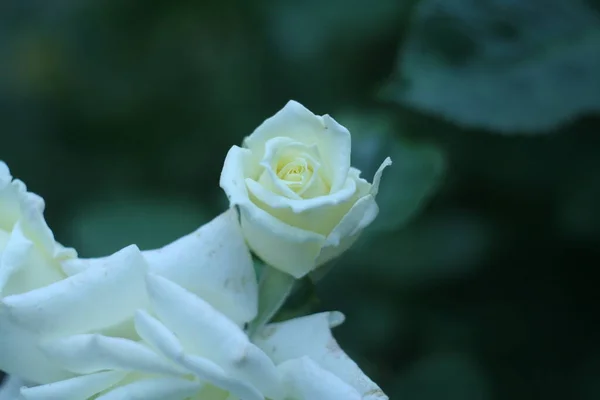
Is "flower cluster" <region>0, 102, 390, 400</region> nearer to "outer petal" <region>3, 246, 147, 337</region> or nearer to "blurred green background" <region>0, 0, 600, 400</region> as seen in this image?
"outer petal" <region>3, 246, 147, 337</region>

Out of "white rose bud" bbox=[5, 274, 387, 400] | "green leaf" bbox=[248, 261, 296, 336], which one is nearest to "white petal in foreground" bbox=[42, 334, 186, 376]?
"white rose bud" bbox=[5, 274, 387, 400]

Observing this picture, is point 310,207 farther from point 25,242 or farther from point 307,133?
point 25,242

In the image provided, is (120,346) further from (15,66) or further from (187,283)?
(15,66)

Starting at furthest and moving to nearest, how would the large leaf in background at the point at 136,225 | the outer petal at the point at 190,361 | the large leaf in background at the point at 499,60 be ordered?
1. the large leaf in background at the point at 136,225
2. the large leaf in background at the point at 499,60
3. the outer petal at the point at 190,361

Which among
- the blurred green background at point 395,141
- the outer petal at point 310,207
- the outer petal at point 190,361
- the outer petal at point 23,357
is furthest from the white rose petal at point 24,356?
the blurred green background at point 395,141

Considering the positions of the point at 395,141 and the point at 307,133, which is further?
the point at 395,141

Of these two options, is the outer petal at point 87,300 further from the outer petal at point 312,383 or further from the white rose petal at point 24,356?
the outer petal at point 312,383

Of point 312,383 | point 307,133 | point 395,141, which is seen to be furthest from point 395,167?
point 312,383
